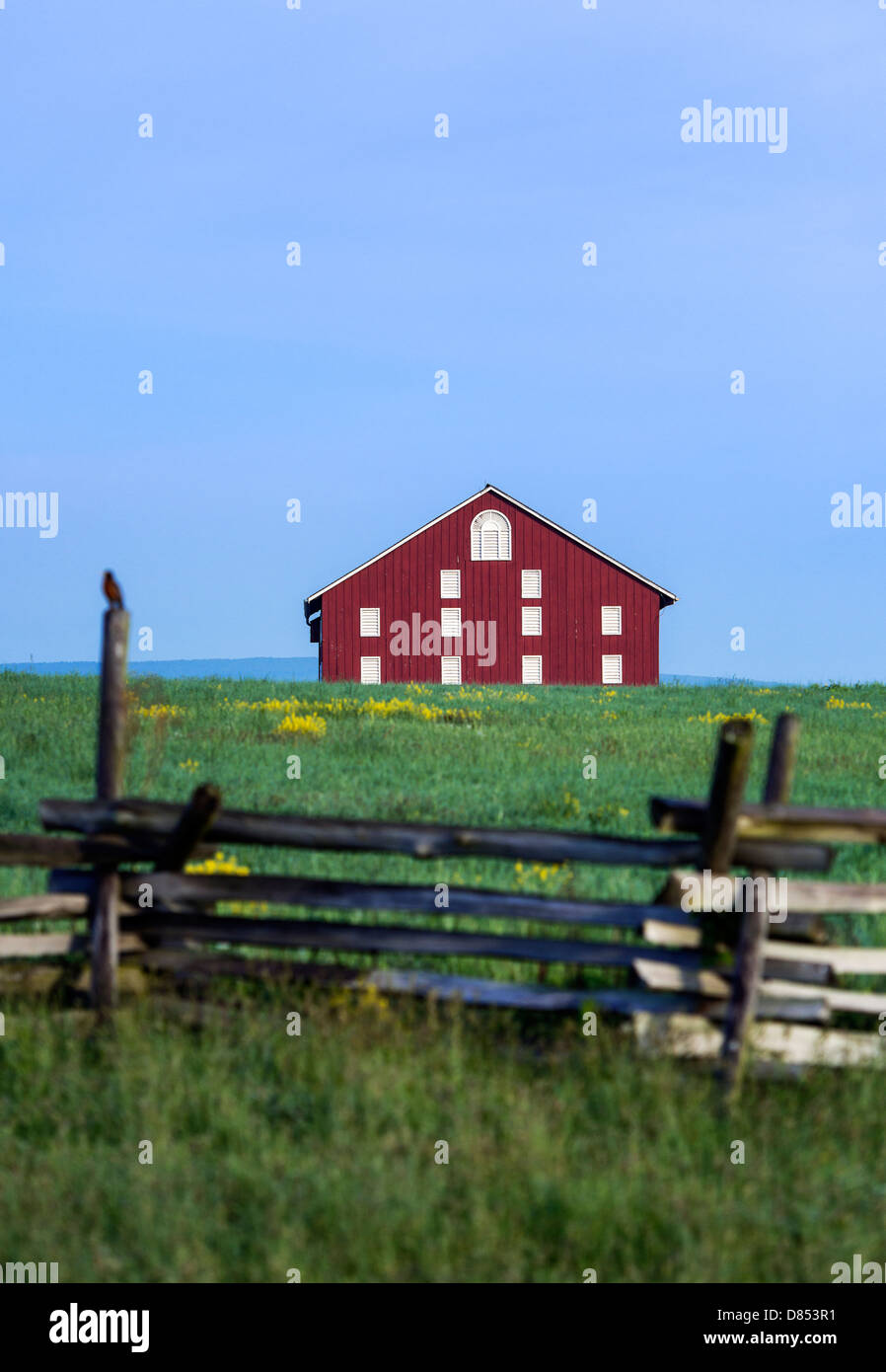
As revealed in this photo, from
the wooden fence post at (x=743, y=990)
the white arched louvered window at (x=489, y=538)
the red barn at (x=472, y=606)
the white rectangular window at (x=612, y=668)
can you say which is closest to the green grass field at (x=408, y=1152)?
the wooden fence post at (x=743, y=990)

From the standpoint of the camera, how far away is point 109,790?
21.2 ft

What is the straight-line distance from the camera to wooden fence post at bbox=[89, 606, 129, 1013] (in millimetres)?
6387

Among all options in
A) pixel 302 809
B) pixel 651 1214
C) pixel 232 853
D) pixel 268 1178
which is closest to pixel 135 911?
pixel 268 1178

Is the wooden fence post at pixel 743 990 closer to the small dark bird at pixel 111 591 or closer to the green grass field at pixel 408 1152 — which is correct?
the green grass field at pixel 408 1152

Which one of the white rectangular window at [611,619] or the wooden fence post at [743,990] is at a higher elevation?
the white rectangular window at [611,619]

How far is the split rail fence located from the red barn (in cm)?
3742

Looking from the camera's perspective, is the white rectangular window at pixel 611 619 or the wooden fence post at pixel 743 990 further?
the white rectangular window at pixel 611 619

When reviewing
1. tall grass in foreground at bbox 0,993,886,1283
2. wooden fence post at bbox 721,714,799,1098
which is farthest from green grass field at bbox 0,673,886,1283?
wooden fence post at bbox 721,714,799,1098

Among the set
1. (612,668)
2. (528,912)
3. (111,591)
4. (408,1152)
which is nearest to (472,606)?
(612,668)

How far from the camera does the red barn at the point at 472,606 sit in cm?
4438

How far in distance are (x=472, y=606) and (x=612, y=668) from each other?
6780mm

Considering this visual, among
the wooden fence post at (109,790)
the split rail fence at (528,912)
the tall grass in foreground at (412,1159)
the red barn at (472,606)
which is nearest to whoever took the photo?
the tall grass in foreground at (412,1159)

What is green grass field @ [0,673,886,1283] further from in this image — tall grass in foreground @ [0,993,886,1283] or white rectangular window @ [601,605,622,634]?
white rectangular window @ [601,605,622,634]

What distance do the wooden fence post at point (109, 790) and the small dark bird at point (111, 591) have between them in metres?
0.05
